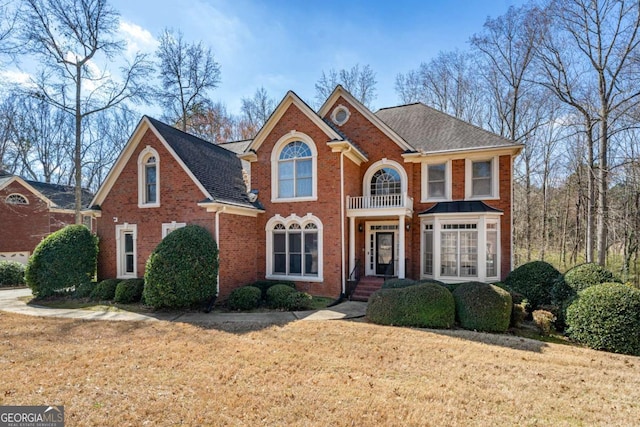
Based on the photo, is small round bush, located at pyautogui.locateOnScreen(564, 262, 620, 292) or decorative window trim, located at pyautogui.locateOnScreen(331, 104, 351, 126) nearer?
small round bush, located at pyautogui.locateOnScreen(564, 262, 620, 292)

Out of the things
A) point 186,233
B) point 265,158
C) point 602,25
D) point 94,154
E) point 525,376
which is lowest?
point 525,376

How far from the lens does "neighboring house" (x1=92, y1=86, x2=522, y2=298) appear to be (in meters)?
12.3

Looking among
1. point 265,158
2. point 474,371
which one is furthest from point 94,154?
point 474,371

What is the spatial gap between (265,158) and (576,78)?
15211mm

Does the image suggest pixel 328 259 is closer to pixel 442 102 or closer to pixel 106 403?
pixel 106 403

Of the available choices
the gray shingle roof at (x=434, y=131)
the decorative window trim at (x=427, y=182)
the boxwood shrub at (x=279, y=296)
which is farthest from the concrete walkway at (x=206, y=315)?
the gray shingle roof at (x=434, y=131)

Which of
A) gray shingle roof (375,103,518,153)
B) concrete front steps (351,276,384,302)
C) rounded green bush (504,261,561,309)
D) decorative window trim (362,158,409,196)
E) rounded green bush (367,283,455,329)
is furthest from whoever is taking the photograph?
decorative window trim (362,158,409,196)

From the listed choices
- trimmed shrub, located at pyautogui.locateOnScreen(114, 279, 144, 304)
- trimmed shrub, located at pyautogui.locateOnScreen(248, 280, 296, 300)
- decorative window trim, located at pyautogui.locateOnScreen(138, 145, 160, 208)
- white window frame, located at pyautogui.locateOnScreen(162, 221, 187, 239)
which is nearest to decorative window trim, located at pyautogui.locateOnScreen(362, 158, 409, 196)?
trimmed shrub, located at pyautogui.locateOnScreen(248, 280, 296, 300)

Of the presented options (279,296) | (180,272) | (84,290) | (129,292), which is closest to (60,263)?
(84,290)

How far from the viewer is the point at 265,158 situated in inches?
532

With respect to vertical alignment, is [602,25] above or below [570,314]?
above

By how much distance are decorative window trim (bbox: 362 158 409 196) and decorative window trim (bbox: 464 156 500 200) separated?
2550 millimetres

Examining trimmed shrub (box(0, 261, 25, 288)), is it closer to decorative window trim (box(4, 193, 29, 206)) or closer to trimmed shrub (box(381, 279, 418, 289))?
decorative window trim (box(4, 193, 29, 206))

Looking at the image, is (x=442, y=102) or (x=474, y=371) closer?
(x=474, y=371)
